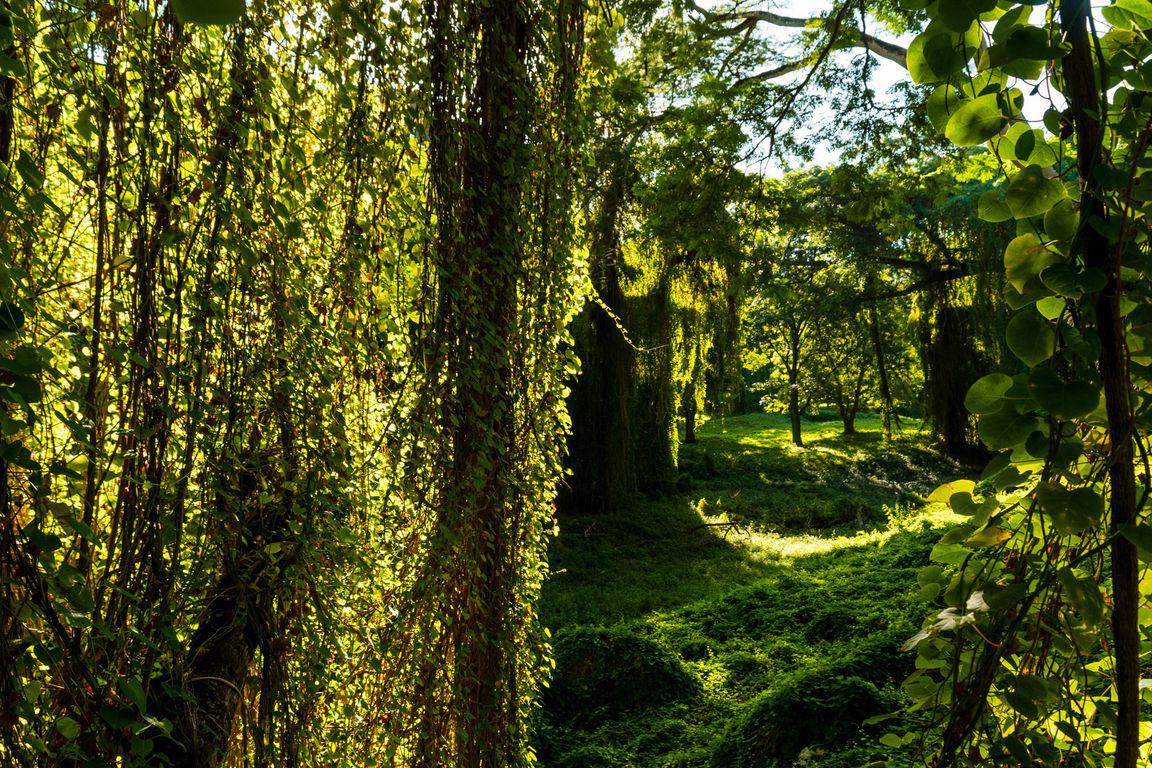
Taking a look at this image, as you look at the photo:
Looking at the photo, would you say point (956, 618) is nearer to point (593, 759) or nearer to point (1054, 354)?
point (1054, 354)

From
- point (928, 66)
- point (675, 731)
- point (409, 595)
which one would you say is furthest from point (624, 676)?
point (928, 66)

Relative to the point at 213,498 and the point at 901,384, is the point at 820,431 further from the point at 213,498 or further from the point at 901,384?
the point at 213,498

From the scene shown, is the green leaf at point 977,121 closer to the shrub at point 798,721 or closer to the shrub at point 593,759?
the shrub at point 798,721

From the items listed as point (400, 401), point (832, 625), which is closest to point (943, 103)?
point (400, 401)

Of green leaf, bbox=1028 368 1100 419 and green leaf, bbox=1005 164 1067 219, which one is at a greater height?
green leaf, bbox=1005 164 1067 219

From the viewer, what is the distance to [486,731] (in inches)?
82.5

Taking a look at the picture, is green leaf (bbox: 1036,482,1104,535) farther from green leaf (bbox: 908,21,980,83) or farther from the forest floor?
the forest floor

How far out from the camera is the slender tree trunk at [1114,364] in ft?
2.49

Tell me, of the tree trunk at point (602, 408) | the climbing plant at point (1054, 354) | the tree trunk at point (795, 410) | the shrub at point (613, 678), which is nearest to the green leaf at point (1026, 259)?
the climbing plant at point (1054, 354)

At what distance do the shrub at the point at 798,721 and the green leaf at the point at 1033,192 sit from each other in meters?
3.50

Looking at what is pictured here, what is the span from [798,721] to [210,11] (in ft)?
13.7

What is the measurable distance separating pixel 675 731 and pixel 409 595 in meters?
3.11

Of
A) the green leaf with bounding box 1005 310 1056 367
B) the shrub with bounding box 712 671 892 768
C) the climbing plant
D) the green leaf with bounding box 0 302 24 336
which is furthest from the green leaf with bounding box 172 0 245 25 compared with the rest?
the shrub with bounding box 712 671 892 768

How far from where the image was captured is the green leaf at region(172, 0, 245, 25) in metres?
0.40
